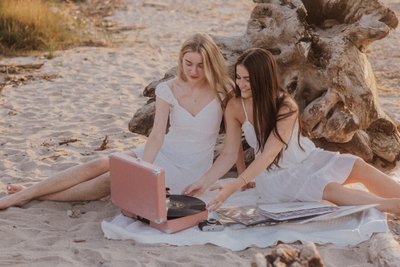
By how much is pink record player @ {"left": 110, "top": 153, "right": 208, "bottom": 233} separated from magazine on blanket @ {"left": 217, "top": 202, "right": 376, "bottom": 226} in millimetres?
210

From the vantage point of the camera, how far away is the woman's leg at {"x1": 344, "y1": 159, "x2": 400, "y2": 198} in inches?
196

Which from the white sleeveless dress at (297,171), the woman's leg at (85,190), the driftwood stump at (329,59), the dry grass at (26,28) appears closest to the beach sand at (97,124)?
the woman's leg at (85,190)

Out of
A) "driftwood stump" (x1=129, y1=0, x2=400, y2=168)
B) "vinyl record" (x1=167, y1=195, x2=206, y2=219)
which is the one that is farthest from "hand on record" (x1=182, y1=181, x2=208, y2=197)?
"driftwood stump" (x1=129, y1=0, x2=400, y2=168)

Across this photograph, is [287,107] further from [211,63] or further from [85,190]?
[85,190]

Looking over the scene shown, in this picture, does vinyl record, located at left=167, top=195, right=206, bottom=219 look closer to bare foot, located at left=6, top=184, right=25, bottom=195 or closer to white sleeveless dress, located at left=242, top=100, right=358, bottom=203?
white sleeveless dress, located at left=242, top=100, right=358, bottom=203

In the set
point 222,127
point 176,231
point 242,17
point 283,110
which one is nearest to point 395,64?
point 242,17

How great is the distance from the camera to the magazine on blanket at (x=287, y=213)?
462 cm

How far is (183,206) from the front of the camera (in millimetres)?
4684

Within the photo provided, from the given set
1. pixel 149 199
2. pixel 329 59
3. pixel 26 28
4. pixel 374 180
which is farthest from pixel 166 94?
pixel 26 28

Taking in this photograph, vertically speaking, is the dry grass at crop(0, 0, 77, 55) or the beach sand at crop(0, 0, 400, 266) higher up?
the dry grass at crop(0, 0, 77, 55)

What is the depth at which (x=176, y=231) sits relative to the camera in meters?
4.60

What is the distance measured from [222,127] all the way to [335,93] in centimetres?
85

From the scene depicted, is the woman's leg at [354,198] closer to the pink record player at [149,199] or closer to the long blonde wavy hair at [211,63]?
the pink record player at [149,199]

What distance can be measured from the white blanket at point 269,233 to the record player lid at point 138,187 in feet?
0.35
